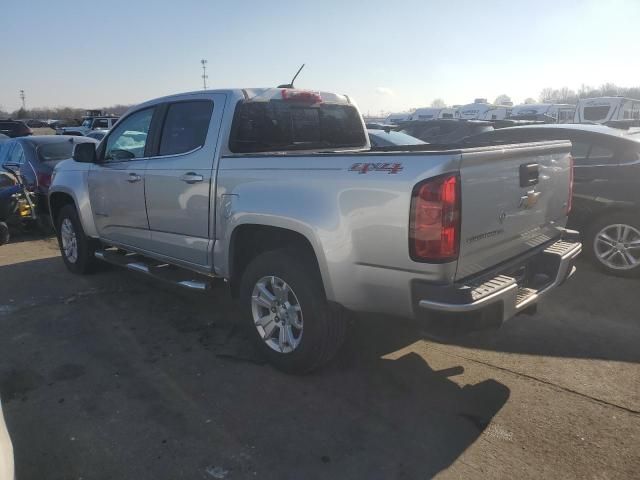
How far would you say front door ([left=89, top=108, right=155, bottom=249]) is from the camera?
189 inches

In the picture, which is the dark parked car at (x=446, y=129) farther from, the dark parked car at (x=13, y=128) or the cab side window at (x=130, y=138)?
the dark parked car at (x=13, y=128)

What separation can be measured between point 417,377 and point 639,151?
3.94 metres

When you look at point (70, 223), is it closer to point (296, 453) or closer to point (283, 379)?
point (283, 379)

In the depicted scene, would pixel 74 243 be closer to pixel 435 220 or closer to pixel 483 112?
pixel 435 220

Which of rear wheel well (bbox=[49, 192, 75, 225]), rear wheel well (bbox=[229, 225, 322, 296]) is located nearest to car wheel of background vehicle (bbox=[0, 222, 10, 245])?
rear wheel well (bbox=[49, 192, 75, 225])

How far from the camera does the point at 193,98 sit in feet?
14.2

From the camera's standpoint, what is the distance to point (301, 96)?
4.41m

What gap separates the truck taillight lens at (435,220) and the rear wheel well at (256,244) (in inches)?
33.8

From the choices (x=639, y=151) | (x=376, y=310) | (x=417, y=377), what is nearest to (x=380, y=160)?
(x=376, y=310)

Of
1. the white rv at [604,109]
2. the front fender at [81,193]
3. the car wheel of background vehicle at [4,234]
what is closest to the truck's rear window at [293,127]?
the front fender at [81,193]

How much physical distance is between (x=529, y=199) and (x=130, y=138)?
376 centimetres

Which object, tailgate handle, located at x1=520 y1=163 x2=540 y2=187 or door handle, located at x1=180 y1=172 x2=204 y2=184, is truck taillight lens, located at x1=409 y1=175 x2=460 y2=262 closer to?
tailgate handle, located at x1=520 y1=163 x2=540 y2=187

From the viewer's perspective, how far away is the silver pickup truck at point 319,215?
9.00 ft

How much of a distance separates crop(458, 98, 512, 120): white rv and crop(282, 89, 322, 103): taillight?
2481 centimetres
